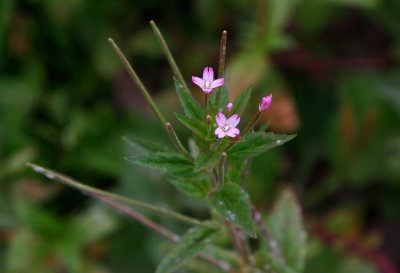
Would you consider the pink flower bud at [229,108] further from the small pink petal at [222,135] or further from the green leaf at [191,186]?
the green leaf at [191,186]

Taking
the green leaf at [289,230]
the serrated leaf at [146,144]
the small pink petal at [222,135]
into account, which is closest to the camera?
the small pink petal at [222,135]

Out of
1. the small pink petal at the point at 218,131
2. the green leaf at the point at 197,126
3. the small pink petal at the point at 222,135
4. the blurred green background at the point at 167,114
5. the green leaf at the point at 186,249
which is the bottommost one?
the green leaf at the point at 186,249

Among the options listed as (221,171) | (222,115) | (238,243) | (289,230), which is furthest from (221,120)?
(289,230)

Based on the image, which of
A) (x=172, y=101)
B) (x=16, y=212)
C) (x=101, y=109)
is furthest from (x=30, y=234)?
(x=172, y=101)

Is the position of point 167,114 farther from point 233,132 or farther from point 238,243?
point 233,132

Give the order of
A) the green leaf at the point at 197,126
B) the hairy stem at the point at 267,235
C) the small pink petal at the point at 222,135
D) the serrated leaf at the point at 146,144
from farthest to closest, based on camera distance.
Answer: the hairy stem at the point at 267,235, the serrated leaf at the point at 146,144, the green leaf at the point at 197,126, the small pink petal at the point at 222,135

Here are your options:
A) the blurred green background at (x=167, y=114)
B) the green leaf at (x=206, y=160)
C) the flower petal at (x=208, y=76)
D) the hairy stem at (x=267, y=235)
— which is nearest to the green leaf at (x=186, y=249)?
the hairy stem at (x=267, y=235)
